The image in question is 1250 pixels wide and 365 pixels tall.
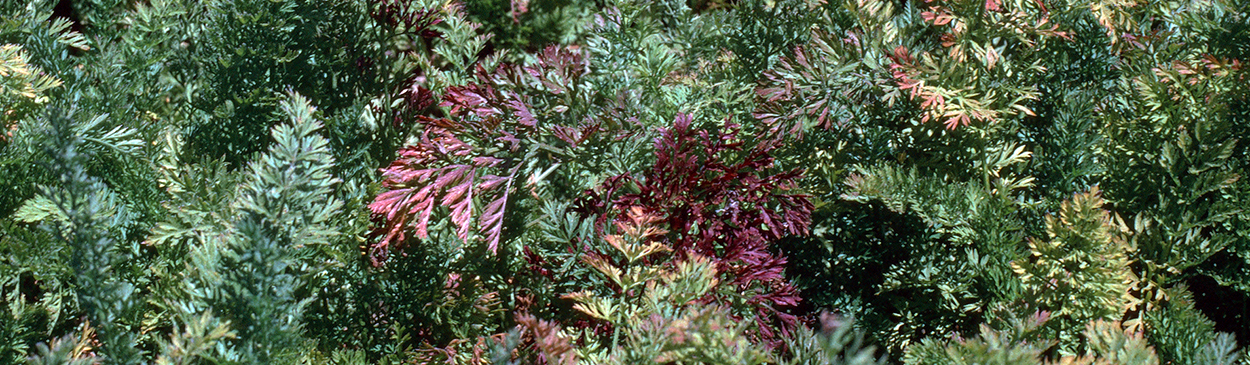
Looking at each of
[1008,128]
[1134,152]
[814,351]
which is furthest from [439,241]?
[1134,152]

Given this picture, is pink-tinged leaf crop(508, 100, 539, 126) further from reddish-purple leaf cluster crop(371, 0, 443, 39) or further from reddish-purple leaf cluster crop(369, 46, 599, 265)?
reddish-purple leaf cluster crop(371, 0, 443, 39)

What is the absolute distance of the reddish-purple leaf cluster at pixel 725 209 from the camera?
5.64ft

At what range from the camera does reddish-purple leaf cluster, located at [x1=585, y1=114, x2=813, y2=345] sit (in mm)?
1719

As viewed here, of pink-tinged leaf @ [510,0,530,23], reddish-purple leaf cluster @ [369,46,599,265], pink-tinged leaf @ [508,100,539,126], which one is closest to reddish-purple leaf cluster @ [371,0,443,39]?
reddish-purple leaf cluster @ [369,46,599,265]

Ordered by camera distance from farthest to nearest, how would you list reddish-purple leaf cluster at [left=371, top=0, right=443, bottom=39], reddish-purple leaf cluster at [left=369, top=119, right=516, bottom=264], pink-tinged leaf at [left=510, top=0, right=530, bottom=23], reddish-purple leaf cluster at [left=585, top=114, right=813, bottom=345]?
1. pink-tinged leaf at [left=510, top=0, right=530, bottom=23]
2. reddish-purple leaf cluster at [left=371, top=0, right=443, bottom=39]
3. reddish-purple leaf cluster at [left=369, top=119, right=516, bottom=264]
4. reddish-purple leaf cluster at [left=585, top=114, right=813, bottom=345]

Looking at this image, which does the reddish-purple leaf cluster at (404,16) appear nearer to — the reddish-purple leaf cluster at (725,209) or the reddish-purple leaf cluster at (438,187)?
the reddish-purple leaf cluster at (438,187)

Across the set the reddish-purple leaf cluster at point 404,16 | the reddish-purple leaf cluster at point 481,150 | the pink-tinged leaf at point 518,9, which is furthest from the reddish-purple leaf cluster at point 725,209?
the pink-tinged leaf at point 518,9

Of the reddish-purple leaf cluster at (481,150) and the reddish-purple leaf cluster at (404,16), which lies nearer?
the reddish-purple leaf cluster at (481,150)

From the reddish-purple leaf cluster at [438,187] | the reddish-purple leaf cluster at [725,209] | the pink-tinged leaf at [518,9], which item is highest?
the pink-tinged leaf at [518,9]

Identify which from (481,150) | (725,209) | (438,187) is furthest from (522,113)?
(725,209)

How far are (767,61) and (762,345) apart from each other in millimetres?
890

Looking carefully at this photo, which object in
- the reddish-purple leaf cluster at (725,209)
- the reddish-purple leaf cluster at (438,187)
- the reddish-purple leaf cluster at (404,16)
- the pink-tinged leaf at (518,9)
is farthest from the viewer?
the pink-tinged leaf at (518,9)

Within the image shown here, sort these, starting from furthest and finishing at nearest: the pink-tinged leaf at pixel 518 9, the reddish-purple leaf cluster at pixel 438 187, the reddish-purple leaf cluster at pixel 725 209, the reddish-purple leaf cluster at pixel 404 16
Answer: the pink-tinged leaf at pixel 518 9 < the reddish-purple leaf cluster at pixel 404 16 < the reddish-purple leaf cluster at pixel 438 187 < the reddish-purple leaf cluster at pixel 725 209

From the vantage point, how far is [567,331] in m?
1.84
